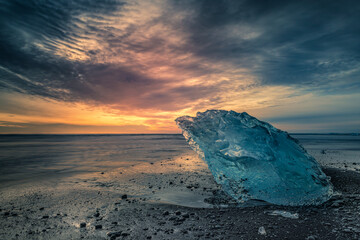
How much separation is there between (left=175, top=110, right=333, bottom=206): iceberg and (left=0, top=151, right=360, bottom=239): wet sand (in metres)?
0.49

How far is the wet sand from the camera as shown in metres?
4.08

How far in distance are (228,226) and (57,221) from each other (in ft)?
14.0

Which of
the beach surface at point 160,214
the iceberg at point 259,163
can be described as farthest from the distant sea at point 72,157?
→ the iceberg at point 259,163

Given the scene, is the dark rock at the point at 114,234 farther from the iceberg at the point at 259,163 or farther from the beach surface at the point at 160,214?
the iceberg at the point at 259,163

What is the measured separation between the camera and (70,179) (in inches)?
363

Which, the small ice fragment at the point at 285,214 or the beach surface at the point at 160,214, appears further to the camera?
the small ice fragment at the point at 285,214

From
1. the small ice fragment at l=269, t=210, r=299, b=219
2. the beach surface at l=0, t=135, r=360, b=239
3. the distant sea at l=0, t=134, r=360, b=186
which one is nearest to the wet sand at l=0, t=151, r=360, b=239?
the beach surface at l=0, t=135, r=360, b=239

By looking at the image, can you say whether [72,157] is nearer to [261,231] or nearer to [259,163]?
[259,163]

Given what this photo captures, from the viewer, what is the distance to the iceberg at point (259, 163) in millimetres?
6008

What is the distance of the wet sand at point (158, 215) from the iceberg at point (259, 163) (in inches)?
19.5

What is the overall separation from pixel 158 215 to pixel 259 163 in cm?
391

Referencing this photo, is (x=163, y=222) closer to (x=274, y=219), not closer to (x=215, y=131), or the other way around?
(x=274, y=219)

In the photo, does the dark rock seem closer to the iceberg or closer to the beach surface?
the beach surface

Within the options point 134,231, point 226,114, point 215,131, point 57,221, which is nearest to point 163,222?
point 134,231
